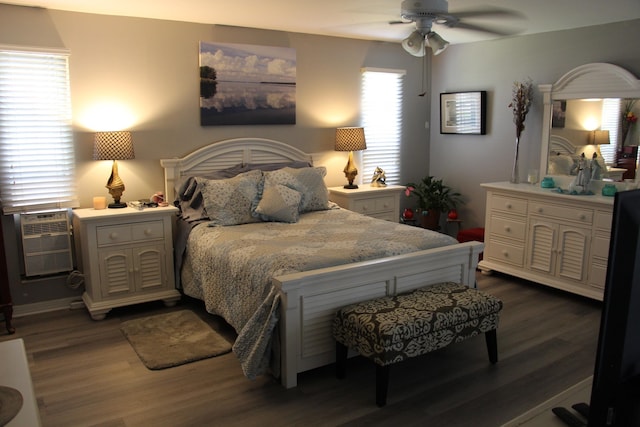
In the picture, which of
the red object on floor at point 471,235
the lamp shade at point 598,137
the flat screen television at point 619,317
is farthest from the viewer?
the red object on floor at point 471,235

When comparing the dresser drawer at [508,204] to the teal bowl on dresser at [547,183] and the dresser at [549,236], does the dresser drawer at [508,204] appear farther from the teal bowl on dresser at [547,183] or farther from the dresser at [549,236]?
the teal bowl on dresser at [547,183]

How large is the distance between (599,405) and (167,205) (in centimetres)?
367

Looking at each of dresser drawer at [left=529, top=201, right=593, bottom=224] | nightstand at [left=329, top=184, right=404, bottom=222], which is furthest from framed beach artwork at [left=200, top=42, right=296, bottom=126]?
dresser drawer at [left=529, top=201, right=593, bottom=224]

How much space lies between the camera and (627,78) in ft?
14.2

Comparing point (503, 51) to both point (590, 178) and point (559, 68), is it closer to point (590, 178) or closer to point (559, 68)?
point (559, 68)

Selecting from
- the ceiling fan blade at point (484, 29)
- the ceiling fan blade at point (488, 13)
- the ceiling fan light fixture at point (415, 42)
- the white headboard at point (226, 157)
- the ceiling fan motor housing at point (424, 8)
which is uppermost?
the ceiling fan blade at point (484, 29)

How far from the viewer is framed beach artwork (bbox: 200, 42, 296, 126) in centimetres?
467

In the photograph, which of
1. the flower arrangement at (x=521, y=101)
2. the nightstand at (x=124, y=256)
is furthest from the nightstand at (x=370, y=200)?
the nightstand at (x=124, y=256)

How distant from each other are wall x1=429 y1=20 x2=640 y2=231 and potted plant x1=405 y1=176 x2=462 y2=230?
134 millimetres

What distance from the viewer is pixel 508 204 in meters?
4.87

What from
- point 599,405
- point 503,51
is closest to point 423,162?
point 503,51

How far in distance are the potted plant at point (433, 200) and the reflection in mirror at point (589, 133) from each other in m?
1.22

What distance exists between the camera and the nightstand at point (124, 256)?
3984 mm

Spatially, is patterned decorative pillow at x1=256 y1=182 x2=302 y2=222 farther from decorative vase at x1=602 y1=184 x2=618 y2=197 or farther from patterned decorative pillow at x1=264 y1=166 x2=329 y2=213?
decorative vase at x1=602 y1=184 x2=618 y2=197
